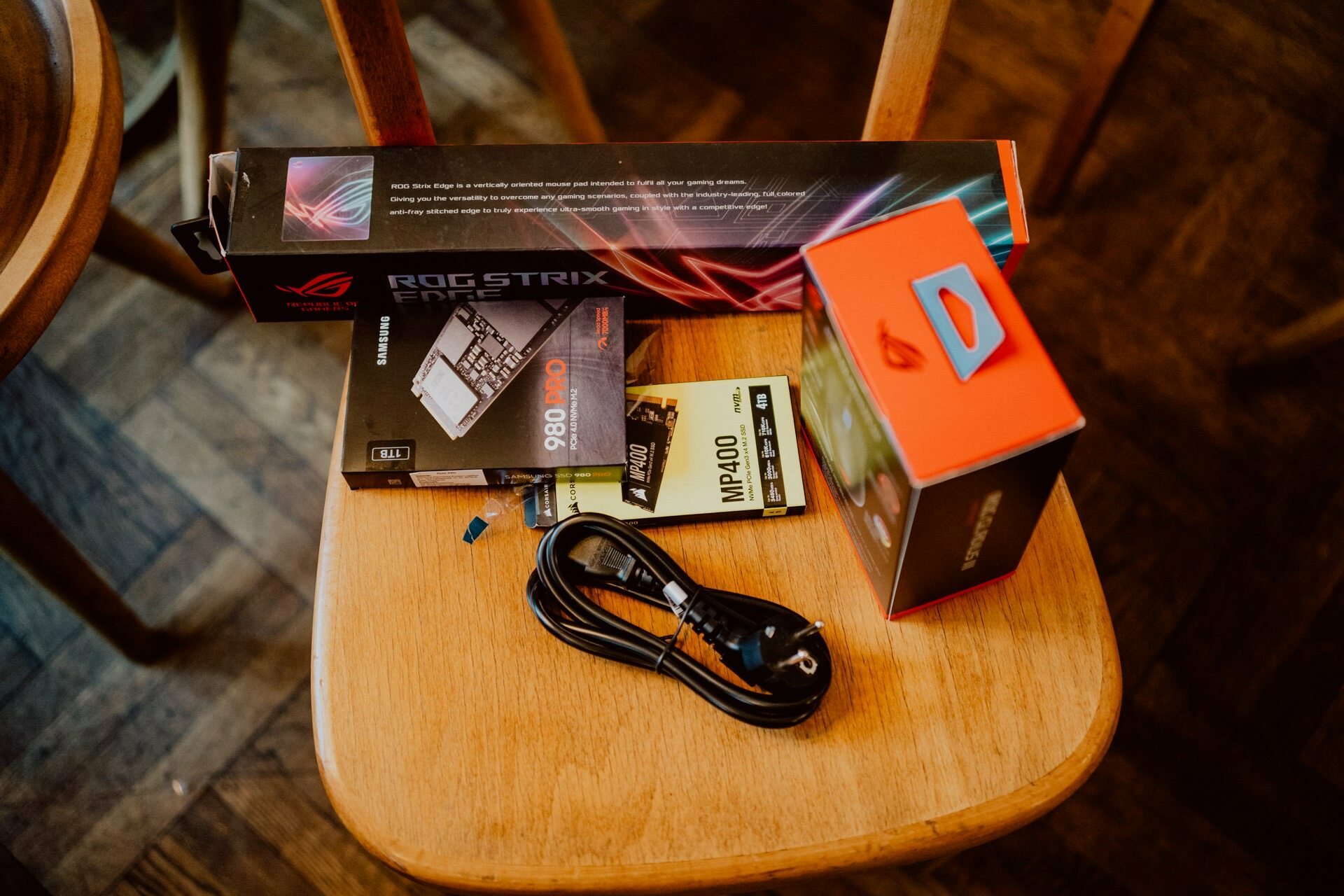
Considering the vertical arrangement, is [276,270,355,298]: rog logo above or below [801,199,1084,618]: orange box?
below

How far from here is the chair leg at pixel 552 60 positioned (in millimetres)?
950

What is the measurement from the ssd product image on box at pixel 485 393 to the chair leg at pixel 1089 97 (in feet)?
2.44

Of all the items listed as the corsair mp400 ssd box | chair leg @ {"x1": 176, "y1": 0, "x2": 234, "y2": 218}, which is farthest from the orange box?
chair leg @ {"x1": 176, "y1": 0, "x2": 234, "y2": 218}

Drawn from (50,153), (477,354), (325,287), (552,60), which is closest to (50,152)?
(50,153)

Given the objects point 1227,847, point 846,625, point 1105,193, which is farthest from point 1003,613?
point 1105,193

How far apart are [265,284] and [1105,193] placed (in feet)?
3.64

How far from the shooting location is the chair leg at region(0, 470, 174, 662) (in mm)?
780

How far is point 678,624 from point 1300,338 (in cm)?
95

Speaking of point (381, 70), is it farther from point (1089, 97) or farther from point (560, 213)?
point (1089, 97)

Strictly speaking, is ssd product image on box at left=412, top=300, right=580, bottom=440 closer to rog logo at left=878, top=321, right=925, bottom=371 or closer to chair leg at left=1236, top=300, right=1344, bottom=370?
rog logo at left=878, top=321, right=925, bottom=371

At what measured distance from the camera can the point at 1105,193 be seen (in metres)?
1.26

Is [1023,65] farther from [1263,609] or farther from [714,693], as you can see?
[714,693]

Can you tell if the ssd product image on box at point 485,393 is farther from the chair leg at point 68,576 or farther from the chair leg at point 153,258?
the chair leg at point 153,258

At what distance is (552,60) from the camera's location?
101cm
